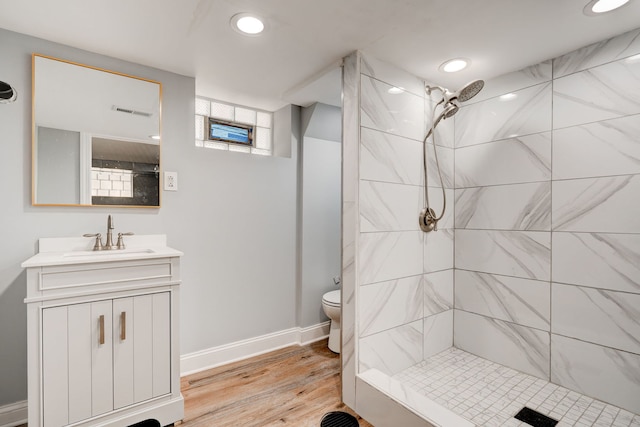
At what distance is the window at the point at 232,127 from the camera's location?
2.59 meters

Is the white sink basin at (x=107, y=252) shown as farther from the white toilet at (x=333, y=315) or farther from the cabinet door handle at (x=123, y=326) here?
the white toilet at (x=333, y=315)

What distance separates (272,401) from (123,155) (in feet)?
5.95

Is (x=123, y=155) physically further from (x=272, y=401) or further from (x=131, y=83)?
(x=272, y=401)

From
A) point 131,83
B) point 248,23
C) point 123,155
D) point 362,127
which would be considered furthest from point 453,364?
point 131,83

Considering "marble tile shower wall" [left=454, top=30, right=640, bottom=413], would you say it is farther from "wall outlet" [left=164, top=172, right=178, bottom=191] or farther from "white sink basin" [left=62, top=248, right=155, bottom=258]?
"white sink basin" [left=62, top=248, right=155, bottom=258]

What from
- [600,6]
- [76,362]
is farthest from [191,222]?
[600,6]

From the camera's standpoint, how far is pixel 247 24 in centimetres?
157

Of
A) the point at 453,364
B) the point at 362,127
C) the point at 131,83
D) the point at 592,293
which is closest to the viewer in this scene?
the point at 592,293

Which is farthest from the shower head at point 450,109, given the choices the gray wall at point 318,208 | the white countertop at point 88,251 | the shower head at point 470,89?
the white countertop at point 88,251

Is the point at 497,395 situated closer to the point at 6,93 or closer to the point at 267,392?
the point at 267,392

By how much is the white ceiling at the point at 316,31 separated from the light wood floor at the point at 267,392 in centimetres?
213

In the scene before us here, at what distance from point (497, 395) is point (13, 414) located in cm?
271

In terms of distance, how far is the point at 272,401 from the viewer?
6.18 feet

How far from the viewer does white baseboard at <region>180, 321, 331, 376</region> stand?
2.23m
